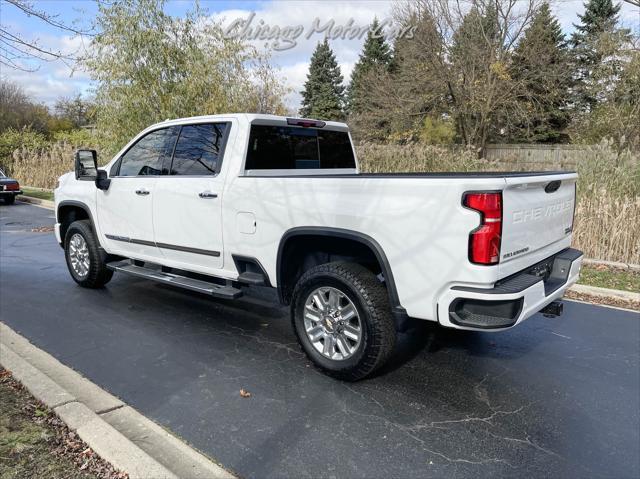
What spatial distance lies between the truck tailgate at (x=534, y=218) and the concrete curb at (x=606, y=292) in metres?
2.58

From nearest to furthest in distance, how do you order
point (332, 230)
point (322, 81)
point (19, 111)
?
point (332, 230)
point (19, 111)
point (322, 81)

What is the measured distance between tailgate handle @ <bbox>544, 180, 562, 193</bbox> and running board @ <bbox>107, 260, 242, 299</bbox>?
8.70 ft

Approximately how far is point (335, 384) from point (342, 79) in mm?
51287

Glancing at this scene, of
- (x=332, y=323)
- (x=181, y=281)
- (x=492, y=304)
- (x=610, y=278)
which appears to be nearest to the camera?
(x=492, y=304)

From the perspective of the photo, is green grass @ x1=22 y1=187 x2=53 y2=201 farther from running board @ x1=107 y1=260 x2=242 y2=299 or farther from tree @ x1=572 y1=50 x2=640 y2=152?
tree @ x1=572 y1=50 x2=640 y2=152

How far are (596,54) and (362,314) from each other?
76.5 ft

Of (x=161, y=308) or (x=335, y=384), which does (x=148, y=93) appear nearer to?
(x=161, y=308)

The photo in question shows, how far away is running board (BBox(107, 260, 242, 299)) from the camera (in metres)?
4.43

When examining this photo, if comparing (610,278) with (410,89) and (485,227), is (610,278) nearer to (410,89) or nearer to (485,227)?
(485,227)

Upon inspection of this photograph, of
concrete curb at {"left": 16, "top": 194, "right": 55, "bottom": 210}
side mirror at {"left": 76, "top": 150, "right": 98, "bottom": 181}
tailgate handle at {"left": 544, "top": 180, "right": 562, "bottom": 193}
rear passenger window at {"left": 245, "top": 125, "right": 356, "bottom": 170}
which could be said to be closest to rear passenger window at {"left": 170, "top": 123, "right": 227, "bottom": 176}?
rear passenger window at {"left": 245, "top": 125, "right": 356, "bottom": 170}

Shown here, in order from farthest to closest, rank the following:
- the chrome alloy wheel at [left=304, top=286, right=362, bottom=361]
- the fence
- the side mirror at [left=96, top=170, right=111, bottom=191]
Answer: the fence < the side mirror at [left=96, top=170, right=111, bottom=191] < the chrome alloy wheel at [left=304, top=286, right=362, bottom=361]

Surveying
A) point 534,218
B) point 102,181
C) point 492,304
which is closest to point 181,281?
point 102,181

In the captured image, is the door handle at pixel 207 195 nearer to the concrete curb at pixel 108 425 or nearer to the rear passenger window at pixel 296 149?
the rear passenger window at pixel 296 149

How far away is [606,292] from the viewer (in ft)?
20.2
